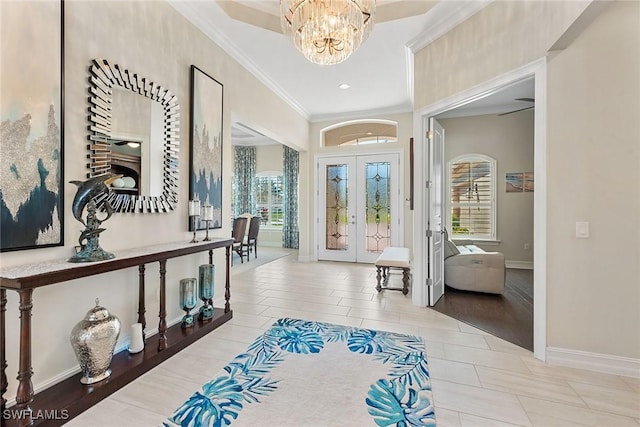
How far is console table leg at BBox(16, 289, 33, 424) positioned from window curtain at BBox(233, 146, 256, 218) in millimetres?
7778

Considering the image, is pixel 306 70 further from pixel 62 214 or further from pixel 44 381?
pixel 44 381

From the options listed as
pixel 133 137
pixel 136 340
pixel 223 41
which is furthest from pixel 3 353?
pixel 223 41

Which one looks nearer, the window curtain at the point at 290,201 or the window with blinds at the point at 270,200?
the window curtain at the point at 290,201

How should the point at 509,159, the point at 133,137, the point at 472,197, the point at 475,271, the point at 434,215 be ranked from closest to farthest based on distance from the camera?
1. the point at 133,137
2. the point at 434,215
3. the point at 475,271
4. the point at 509,159
5. the point at 472,197

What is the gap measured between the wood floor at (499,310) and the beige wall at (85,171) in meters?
2.95

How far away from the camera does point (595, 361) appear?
2.27 metres

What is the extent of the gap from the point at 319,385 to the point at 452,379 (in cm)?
98

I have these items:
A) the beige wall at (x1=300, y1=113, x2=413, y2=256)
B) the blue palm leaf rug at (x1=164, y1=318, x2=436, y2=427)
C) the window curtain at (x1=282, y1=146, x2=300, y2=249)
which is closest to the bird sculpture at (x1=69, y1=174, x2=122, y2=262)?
the blue palm leaf rug at (x1=164, y1=318, x2=436, y2=427)

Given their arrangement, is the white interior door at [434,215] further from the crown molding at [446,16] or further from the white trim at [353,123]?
the white trim at [353,123]

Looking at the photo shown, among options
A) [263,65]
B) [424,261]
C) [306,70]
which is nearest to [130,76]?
[263,65]

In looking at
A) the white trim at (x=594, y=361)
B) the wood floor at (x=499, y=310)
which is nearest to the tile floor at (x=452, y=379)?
the white trim at (x=594, y=361)

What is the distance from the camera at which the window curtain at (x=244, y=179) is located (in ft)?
30.6

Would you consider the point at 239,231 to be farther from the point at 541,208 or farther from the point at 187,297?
the point at 541,208

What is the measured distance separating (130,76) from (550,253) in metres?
3.77
